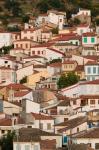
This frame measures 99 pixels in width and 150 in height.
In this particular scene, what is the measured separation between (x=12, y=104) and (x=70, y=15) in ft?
125

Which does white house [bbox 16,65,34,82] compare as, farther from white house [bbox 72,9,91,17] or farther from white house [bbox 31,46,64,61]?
white house [bbox 72,9,91,17]

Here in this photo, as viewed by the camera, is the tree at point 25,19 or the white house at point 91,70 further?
the tree at point 25,19

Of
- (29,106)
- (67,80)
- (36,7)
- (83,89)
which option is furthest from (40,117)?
(36,7)

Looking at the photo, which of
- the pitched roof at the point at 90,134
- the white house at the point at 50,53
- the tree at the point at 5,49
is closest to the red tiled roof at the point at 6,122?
the pitched roof at the point at 90,134

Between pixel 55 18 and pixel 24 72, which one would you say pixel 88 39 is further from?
pixel 55 18

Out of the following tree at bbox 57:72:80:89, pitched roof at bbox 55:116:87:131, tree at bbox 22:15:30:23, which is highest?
tree at bbox 22:15:30:23

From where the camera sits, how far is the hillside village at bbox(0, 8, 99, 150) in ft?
142

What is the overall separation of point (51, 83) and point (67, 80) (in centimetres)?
196

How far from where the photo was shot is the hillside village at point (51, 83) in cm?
4316

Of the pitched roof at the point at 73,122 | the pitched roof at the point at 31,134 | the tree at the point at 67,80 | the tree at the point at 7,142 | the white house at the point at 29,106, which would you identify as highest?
the tree at the point at 67,80

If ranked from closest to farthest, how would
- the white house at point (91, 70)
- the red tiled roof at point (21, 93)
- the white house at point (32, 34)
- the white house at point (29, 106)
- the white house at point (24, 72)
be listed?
the white house at point (29, 106)
the red tiled roof at point (21, 93)
the white house at point (91, 70)
the white house at point (24, 72)
the white house at point (32, 34)

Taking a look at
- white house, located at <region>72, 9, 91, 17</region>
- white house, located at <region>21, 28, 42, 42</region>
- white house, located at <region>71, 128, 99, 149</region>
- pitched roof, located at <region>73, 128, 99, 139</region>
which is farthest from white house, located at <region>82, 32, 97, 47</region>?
white house, located at <region>71, 128, 99, 149</region>

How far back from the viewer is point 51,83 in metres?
58.5

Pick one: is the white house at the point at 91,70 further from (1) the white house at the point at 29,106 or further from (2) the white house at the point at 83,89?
(1) the white house at the point at 29,106
